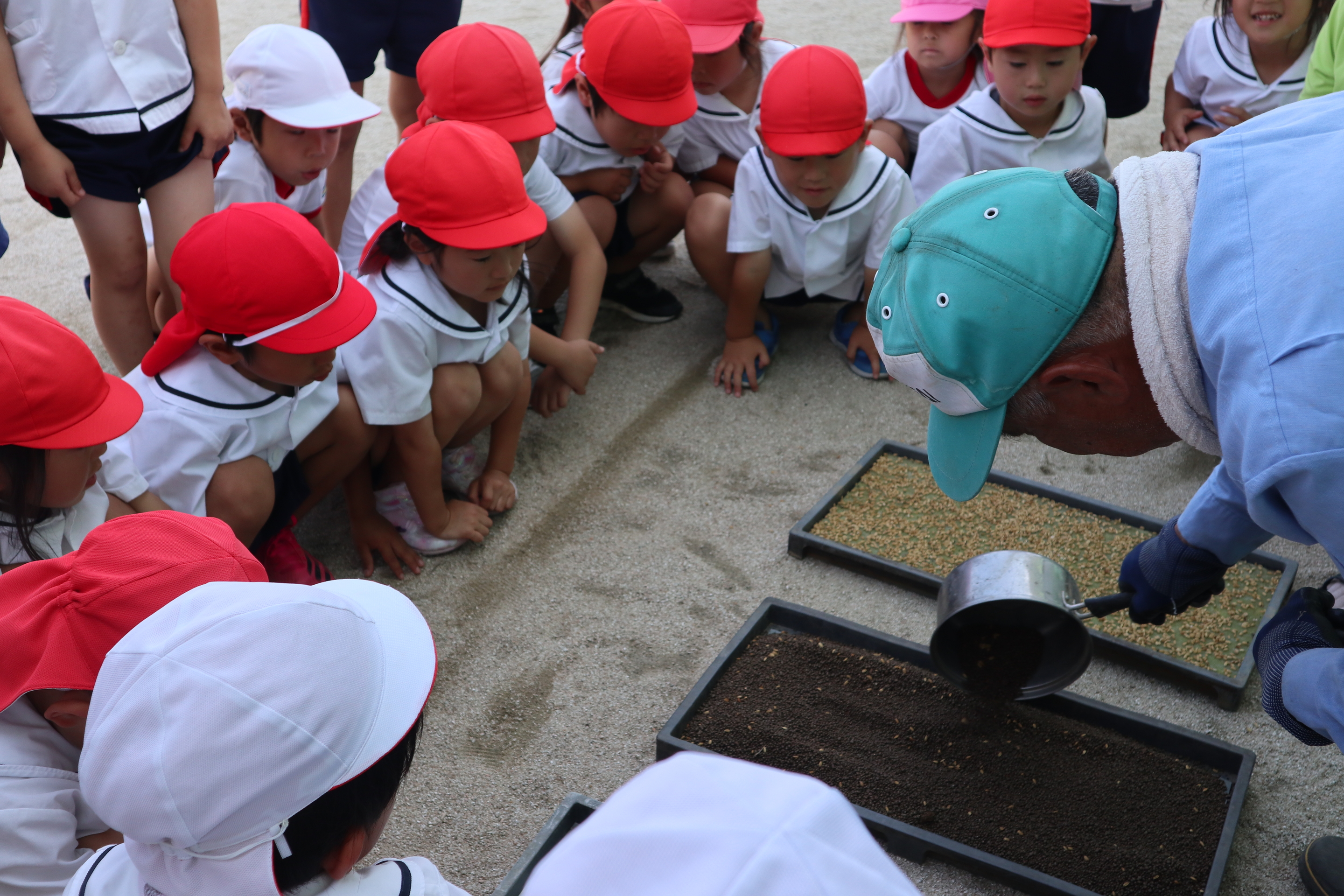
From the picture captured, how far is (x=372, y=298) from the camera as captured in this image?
188cm

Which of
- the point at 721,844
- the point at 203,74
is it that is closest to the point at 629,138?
the point at 203,74

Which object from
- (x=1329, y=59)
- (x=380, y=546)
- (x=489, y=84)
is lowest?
(x=380, y=546)

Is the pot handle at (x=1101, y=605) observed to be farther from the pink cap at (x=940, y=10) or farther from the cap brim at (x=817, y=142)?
the pink cap at (x=940, y=10)

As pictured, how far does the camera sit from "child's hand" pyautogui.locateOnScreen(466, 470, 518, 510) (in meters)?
2.26

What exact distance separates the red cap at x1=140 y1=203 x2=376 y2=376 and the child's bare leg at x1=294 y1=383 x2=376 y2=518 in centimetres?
27

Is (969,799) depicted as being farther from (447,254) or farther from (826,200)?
(826,200)

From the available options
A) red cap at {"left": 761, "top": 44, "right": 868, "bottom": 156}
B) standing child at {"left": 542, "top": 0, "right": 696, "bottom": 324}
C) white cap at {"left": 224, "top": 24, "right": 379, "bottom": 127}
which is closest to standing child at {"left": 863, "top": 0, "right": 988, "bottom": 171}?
red cap at {"left": 761, "top": 44, "right": 868, "bottom": 156}

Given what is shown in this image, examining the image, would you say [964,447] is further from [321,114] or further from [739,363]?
[321,114]

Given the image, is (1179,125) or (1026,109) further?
(1179,125)

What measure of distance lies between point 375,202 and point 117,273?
0.59 meters

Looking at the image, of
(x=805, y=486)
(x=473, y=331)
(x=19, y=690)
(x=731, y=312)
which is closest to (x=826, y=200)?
(x=731, y=312)

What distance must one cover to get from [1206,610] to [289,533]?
67.9 inches

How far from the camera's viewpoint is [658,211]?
2912 millimetres

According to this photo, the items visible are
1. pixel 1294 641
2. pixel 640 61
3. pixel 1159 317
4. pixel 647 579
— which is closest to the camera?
pixel 1159 317
